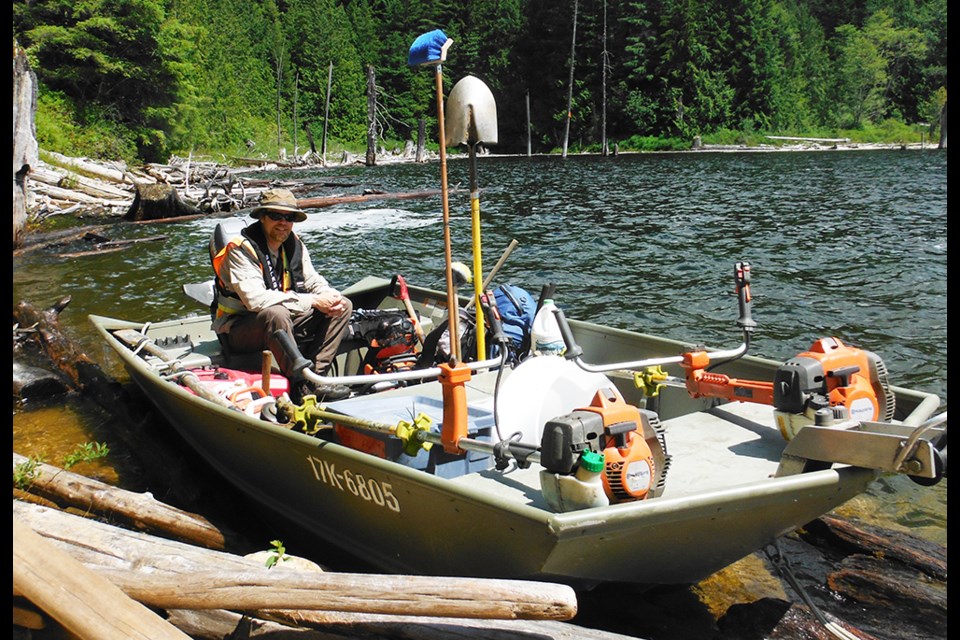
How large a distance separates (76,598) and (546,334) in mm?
3635

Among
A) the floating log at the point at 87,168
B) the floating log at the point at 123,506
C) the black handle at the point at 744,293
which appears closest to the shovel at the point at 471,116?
the black handle at the point at 744,293

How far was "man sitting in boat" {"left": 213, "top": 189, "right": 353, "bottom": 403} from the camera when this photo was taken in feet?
20.0

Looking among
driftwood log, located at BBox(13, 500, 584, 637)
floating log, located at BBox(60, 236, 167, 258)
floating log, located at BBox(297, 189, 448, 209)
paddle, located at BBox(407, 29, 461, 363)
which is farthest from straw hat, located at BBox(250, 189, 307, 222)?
floating log, located at BBox(297, 189, 448, 209)

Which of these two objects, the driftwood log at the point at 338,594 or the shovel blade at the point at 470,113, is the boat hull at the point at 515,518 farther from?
the shovel blade at the point at 470,113

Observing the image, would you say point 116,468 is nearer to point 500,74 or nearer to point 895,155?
point 895,155

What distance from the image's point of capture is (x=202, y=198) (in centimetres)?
2472

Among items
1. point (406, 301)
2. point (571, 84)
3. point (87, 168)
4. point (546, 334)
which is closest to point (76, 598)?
point (546, 334)

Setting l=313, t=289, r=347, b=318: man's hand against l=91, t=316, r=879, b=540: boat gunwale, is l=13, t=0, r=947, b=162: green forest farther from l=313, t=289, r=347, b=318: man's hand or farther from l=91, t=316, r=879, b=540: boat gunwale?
l=91, t=316, r=879, b=540: boat gunwale

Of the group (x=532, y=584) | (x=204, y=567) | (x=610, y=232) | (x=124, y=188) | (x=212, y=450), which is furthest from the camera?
(x=124, y=188)

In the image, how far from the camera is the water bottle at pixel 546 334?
18.8 feet

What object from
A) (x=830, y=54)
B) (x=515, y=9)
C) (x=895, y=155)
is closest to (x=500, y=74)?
(x=515, y=9)

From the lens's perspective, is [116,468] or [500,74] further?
[500,74]

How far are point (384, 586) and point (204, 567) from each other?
108cm

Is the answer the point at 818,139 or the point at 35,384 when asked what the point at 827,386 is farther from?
the point at 818,139
